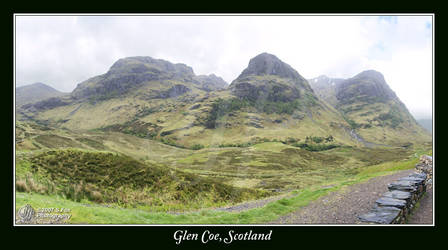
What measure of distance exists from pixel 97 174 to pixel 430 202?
21755 millimetres

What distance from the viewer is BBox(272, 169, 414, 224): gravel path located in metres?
10.9

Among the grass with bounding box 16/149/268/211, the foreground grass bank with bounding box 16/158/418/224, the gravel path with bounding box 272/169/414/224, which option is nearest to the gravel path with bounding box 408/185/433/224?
the gravel path with bounding box 272/169/414/224

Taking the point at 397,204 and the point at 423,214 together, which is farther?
the point at 423,214

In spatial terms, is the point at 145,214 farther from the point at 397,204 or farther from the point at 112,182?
the point at 397,204

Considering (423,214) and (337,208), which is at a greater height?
(423,214)

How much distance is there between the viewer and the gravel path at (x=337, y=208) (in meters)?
10.9

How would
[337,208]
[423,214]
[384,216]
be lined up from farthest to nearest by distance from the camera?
[337,208], [423,214], [384,216]

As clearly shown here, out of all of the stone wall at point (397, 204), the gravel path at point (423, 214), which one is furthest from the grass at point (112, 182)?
the gravel path at point (423, 214)

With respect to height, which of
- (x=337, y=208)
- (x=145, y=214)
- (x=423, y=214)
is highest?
(x=423, y=214)

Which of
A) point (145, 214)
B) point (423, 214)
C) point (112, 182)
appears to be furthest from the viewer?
point (112, 182)

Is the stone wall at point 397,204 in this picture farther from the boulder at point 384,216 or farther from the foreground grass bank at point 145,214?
the foreground grass bank at point 145,214

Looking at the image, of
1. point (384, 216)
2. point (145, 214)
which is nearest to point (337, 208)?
point (384, 216)

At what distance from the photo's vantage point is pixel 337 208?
1209 cm
